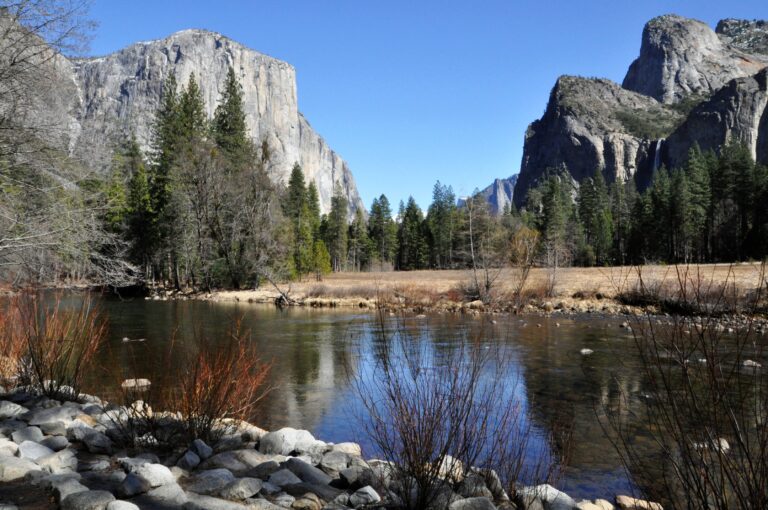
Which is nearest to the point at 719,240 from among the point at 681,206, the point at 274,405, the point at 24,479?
the point at 681,206

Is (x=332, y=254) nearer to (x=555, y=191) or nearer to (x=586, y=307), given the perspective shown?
(x=555, y=191)

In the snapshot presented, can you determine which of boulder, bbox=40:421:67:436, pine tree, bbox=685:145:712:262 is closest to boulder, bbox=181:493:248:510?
boulder, bbox=40:421:67:436

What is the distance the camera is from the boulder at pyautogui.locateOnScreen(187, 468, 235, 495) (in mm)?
4094

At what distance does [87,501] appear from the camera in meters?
A: 3.46

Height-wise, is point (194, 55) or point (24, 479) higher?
point (194, 55)

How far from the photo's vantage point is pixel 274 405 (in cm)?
917

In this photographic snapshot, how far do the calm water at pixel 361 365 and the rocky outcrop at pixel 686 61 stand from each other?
19691 centimetres

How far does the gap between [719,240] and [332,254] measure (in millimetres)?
50621

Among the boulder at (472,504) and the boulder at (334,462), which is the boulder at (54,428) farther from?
the boulder at (472,504)

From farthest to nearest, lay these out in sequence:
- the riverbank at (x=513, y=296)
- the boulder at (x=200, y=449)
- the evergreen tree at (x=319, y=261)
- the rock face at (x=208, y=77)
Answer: the rock face at (x=208, y=77) < the evergreen tree at (x=319, y=261) < the riverbank at (x=513, y=296) < the boulder at (x=200, y=449)

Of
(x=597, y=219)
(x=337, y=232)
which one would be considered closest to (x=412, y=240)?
(x=337, y=232)

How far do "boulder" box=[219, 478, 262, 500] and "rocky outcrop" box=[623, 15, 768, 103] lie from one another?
210360mm

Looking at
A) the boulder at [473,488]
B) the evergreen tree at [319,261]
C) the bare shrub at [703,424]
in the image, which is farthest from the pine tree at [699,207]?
the boulder at [473,488]

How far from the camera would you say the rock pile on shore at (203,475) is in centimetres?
381
